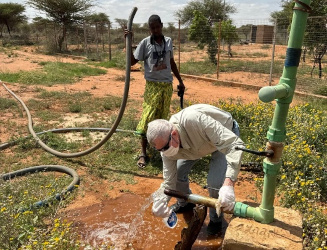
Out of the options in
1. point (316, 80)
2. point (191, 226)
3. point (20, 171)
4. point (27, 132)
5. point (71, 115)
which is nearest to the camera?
point (191, 226)

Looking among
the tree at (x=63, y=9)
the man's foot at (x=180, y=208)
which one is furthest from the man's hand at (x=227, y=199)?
the tree at (x=63, y=9)

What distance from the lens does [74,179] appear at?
3547 mm

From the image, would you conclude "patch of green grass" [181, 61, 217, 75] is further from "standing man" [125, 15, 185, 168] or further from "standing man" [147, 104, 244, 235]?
"standing man" [147, 104, 244, 235]

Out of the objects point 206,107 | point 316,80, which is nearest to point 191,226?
point 206,107

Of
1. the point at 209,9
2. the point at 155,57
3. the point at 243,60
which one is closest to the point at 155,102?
the point at 155,57

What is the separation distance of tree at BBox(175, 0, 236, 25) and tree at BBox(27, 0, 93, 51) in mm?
10529

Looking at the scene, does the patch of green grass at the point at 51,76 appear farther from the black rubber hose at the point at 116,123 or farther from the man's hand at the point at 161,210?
the man's hand at the point at 161,210

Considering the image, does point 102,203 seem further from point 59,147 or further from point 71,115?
point 71,115

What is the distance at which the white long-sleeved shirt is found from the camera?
2.20 m

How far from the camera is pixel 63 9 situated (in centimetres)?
2188

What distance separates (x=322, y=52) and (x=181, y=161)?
8.79 meters

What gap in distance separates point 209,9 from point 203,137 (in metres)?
29.3

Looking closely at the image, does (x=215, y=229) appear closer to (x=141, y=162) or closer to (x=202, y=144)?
(x=202, y=144)

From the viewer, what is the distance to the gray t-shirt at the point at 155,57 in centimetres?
392
